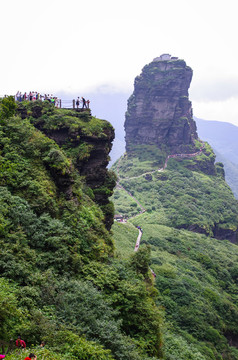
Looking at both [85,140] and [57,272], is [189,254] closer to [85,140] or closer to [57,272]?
[85,140]

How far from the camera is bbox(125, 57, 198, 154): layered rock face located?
388 feet

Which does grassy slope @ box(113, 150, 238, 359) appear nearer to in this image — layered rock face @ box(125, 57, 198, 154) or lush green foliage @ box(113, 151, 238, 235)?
lush green foliage @ box(113, 151, 238, 235)

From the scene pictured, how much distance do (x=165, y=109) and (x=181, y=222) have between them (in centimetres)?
6502

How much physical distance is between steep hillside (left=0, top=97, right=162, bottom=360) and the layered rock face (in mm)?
102747

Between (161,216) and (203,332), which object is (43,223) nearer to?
(203,332)

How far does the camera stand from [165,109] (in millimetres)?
120188

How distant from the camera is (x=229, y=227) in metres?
81.8

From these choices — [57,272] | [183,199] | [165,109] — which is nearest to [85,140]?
[57,272]

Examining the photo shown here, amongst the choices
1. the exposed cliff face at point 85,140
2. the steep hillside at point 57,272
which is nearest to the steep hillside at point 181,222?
the steep hillside at point 57,272

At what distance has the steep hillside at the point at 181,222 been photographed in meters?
28.8

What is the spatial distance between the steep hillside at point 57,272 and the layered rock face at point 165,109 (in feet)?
337

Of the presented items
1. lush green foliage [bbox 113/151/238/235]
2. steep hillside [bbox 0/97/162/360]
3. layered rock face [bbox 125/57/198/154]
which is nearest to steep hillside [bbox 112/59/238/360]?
lush green foliage [bbox 113/151/238/235]

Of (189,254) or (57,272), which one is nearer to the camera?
(57,272)

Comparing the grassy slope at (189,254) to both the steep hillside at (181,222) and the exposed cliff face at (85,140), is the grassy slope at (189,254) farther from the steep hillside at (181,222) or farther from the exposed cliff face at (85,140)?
the exposed cliff face at (85,140)
